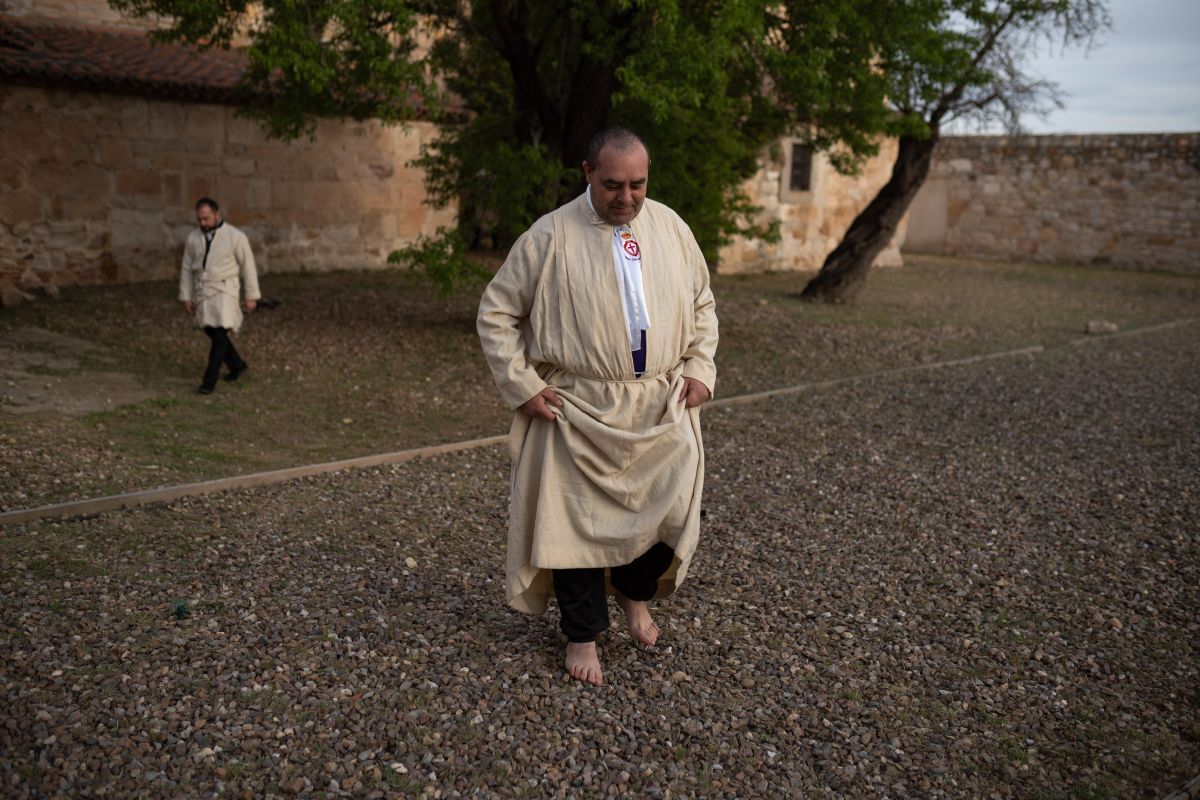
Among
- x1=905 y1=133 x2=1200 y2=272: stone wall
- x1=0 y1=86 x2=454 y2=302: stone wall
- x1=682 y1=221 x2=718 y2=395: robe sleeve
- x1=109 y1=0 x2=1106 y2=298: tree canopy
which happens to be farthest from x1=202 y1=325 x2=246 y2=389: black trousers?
x1=905 y1=133 x2=1200 y2=272: stone wall

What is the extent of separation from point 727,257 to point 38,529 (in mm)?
16369

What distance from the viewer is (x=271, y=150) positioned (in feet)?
49.9

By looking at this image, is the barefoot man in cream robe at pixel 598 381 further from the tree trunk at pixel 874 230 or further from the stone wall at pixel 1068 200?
the stone wall at pixel 1068 200

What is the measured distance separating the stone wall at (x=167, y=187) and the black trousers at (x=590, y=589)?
1039 centimetres

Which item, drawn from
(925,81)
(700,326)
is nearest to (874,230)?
(925,81)

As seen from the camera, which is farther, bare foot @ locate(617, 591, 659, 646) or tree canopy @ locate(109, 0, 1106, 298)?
tree canopy @ locate(109, 0, 1106, 298)

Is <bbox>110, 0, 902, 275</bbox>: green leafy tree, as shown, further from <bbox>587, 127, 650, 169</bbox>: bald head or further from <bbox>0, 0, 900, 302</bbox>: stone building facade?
<bbox>587, 127, 650, 169</bbox>: bald head

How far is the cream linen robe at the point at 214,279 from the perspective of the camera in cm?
779

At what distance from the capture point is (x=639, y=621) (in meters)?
3.75

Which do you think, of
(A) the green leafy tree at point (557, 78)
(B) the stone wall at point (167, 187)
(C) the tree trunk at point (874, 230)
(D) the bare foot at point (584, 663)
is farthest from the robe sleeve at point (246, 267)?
(C) the tree trunk at point (874, 230)

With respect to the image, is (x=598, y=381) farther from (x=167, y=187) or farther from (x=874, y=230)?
(x=874, y=230)

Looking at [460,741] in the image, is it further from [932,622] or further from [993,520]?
[993,520]

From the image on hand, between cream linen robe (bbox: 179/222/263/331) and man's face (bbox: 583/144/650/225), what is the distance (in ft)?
17.6

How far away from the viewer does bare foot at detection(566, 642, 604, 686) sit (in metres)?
3.50
